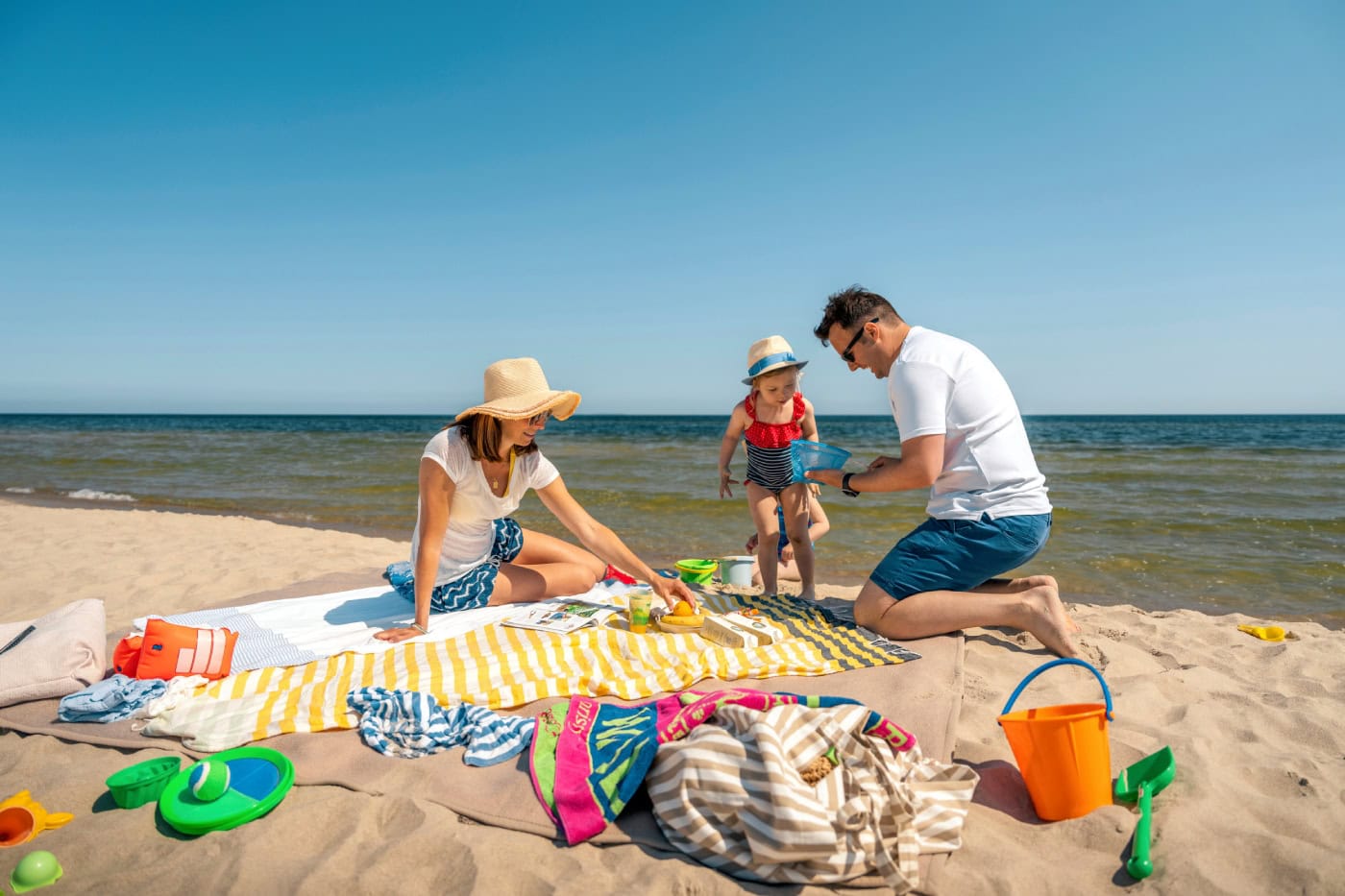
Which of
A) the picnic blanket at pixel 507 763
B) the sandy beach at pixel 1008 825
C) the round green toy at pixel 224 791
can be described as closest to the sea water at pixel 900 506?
the sandy beach at pixel 1008 825

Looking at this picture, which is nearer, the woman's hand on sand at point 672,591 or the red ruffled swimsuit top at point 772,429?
the woman's hand on sand at point 672,591

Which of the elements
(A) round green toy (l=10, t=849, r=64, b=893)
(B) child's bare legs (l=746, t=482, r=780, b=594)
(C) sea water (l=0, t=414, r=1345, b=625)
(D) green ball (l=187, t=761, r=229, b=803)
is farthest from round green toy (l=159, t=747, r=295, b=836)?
(C) sea water (l=0, t=414, r=1345, b=625)

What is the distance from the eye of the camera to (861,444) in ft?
96.5

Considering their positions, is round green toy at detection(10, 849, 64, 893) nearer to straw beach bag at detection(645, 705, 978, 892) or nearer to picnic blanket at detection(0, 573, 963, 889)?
picnic blanket at detection(0, 573, 963, 889)

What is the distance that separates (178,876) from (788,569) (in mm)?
4963

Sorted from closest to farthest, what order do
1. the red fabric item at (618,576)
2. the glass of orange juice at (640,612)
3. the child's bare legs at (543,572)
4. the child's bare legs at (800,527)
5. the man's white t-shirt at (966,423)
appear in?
1. the man's white t-shirt at (966,423)
2. the glass of orange juice at (640,612)
3. the child's bare legs at (543,572)
4. the child's bare legs at (800,527)
5. the red fabric item at (618,576)

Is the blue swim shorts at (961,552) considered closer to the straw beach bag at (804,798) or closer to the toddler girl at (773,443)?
the toddler girl at (773,443)

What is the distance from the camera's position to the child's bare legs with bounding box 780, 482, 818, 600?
5012 millimetres

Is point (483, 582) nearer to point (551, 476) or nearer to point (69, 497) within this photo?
point (551, 476)

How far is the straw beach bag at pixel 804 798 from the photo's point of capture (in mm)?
2043

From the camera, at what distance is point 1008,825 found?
2.36 meters

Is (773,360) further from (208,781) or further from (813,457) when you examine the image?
(208,781)

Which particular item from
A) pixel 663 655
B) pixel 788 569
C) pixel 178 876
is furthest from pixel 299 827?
pixel 788 569

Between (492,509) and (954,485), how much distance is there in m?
2.66
